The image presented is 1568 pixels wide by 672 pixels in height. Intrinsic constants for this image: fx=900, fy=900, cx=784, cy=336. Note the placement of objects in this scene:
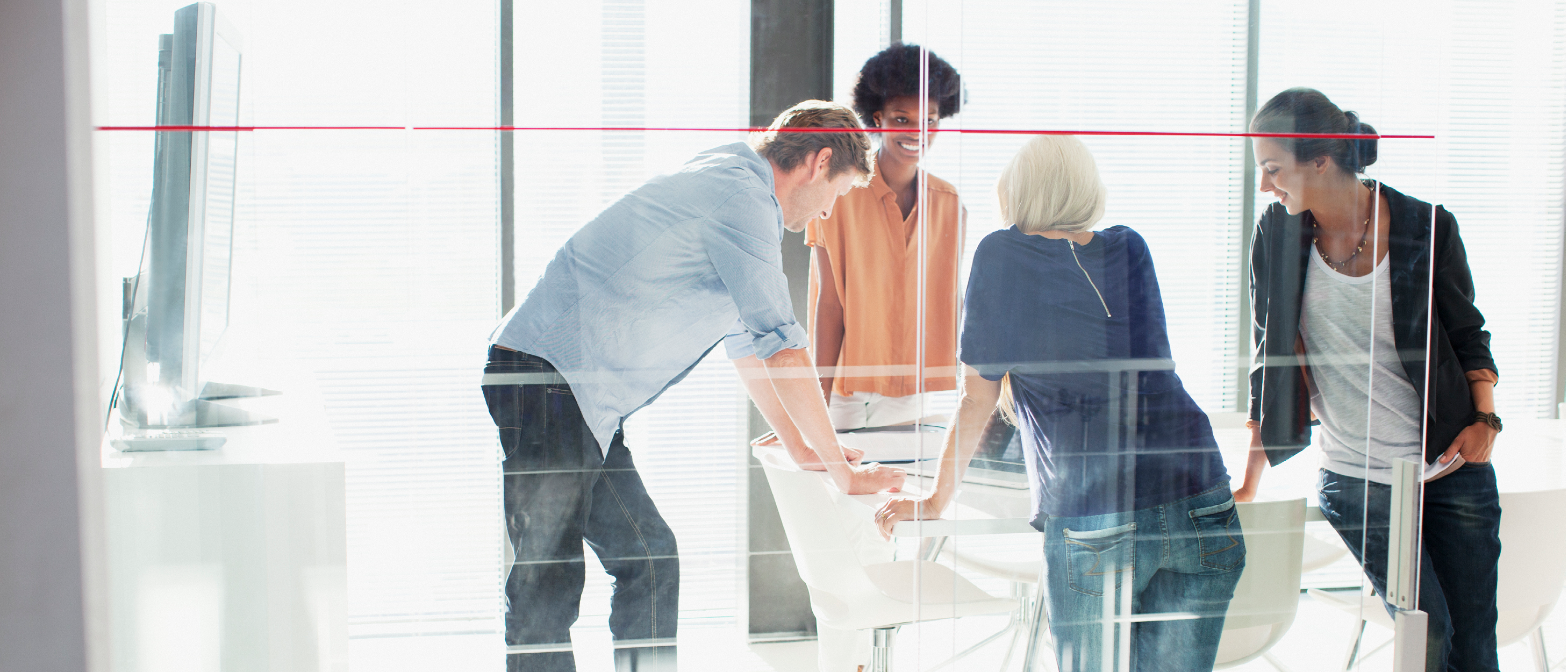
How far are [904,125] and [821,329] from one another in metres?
0.36

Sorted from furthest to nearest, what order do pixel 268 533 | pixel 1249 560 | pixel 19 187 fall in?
pixel 1249 560
pixel 268 533
pixel 19 187

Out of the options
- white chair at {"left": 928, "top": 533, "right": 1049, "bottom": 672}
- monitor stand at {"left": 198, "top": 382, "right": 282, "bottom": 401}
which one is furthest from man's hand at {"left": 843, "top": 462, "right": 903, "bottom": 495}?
monitor stand at {"left": 198, "top": 382, "right": 282, "bottom": 401}

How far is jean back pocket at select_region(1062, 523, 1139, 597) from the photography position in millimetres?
1575

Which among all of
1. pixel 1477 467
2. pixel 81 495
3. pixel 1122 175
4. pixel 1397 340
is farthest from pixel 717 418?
pixel 1477 467

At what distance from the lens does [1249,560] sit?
5.34 feet

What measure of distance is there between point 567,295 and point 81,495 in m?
0.76

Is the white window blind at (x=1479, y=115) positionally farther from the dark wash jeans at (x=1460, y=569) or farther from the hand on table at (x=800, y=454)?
the hand on table at (x=800, y=454)

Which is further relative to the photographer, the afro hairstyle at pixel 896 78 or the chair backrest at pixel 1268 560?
the chair backrest at pixel 1268 560

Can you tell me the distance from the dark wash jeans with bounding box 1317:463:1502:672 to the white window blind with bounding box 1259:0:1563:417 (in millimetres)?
180

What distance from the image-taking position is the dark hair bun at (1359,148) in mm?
1601

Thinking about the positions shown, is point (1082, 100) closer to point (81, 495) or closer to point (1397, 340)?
point (1397, 340)

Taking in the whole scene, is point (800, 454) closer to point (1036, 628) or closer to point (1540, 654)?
point (1036, 628)

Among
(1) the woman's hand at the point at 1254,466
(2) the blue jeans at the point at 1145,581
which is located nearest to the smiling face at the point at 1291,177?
(1) the woman's hand at the point at 1254,466

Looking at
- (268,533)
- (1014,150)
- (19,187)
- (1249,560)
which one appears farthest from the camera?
(1249,560)
